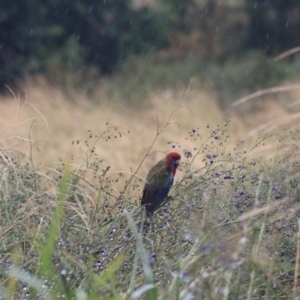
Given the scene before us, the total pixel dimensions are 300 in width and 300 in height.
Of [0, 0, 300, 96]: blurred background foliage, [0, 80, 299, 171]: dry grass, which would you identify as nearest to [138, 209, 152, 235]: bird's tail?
[0, 80, 299, 171]: dry grass

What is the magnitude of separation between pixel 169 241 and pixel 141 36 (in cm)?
1641

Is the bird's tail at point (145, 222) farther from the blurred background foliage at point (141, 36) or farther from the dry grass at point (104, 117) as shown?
the blurred background foliage at point (141, 36)

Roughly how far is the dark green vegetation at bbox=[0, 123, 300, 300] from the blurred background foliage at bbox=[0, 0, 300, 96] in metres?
11.6

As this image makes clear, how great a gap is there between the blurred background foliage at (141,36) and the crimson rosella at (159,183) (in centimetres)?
1093

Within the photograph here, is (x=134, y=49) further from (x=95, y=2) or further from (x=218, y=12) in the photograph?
(x=218, y=12)

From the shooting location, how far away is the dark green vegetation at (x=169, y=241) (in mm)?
2277

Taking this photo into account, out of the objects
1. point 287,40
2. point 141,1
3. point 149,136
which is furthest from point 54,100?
point 287,40

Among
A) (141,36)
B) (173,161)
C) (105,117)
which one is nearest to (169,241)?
(173,161)

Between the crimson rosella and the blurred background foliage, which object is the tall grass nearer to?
the crimson rosella

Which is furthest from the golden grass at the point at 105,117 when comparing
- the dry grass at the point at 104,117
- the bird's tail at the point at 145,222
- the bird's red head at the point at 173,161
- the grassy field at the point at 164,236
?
the bird's tail at the point at 145,222

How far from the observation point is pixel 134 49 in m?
19.1

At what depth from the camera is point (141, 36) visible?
63.1 ft

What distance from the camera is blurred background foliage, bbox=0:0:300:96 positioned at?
16438 millimetres

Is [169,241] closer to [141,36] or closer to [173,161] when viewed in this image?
[173,161]
